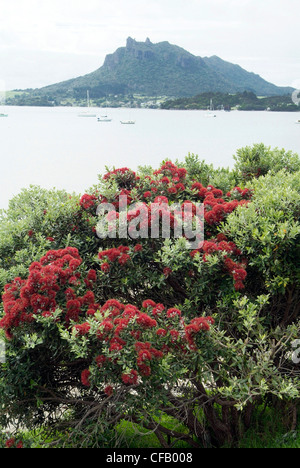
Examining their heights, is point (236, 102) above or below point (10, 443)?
above

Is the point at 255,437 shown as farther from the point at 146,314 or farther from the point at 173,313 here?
the point at 146,314

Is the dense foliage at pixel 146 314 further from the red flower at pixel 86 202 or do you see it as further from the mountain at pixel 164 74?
the mountain at pixel 164 74

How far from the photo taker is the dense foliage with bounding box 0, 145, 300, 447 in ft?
9.83

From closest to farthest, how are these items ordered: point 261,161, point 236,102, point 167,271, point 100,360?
point 100,360 → point 167,271 → point 261,161 → point 236,102

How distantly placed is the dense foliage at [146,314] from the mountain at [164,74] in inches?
1053

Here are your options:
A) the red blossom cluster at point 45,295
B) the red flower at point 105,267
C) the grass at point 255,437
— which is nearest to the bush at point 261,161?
the red flower at point 105,267

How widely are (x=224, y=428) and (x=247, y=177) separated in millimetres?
2885

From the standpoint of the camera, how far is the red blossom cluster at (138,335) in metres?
2.86

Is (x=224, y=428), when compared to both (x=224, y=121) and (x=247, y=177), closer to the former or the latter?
(x=247, y=177)

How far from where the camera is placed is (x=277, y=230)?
3.32 meters

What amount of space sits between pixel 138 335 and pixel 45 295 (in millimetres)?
732

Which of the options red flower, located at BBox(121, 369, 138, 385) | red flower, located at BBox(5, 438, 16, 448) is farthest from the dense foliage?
red flower, located at BBox(5, 438, 16, 448)

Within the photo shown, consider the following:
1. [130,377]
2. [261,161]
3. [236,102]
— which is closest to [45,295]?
[130,377]

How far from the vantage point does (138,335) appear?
9.70ft
